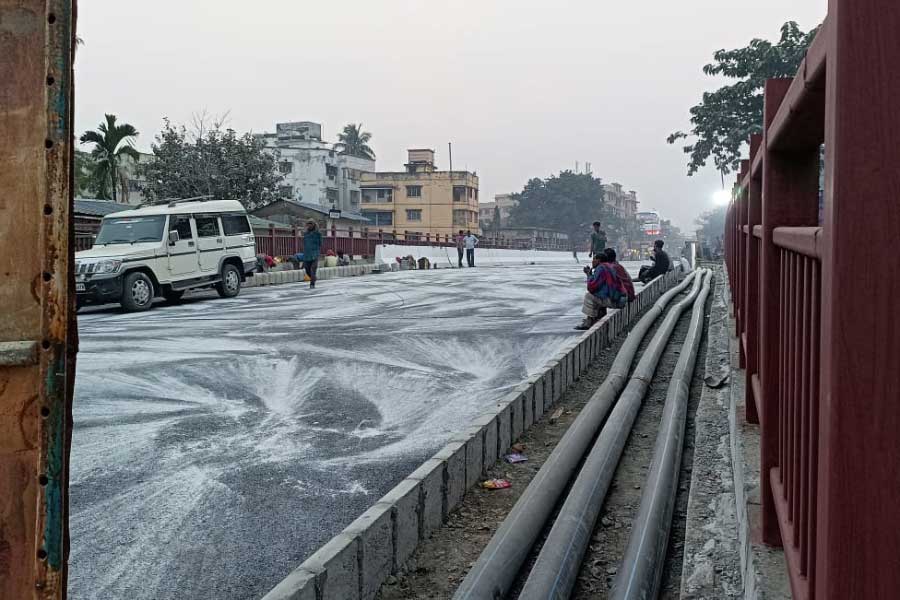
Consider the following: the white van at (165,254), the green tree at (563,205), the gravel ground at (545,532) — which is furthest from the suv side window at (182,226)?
the green tree at (563,205)

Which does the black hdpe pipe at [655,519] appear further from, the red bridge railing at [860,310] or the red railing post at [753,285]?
the red bridge railing at [860,310]

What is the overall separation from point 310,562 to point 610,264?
8540 millimetres

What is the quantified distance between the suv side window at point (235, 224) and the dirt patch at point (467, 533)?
41.8ft

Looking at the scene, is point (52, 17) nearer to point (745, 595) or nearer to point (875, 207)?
point (875, 207)

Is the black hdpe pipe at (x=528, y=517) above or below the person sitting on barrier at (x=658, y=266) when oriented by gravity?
below

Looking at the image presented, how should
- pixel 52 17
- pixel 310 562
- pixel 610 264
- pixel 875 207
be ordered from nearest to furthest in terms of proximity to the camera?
pixel 875 207 < pixel 52 17 < pixel 310 562 < pixel 610 264

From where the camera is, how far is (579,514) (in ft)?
11.9

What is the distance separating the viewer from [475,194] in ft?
251

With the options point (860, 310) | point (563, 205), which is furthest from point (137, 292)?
point (563, 205)

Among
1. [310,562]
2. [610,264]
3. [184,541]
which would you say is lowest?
[184,541]

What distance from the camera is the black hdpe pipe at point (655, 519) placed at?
308cm

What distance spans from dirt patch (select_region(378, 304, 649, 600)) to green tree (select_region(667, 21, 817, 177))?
3040cm

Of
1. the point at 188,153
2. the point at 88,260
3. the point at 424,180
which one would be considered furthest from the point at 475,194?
the point at 88,260

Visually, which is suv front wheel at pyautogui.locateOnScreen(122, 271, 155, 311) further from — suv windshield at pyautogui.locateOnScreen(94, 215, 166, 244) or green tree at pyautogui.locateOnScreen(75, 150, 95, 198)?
green tree at pyautogui.locateOnScreen(75, 150, 95, 198)
